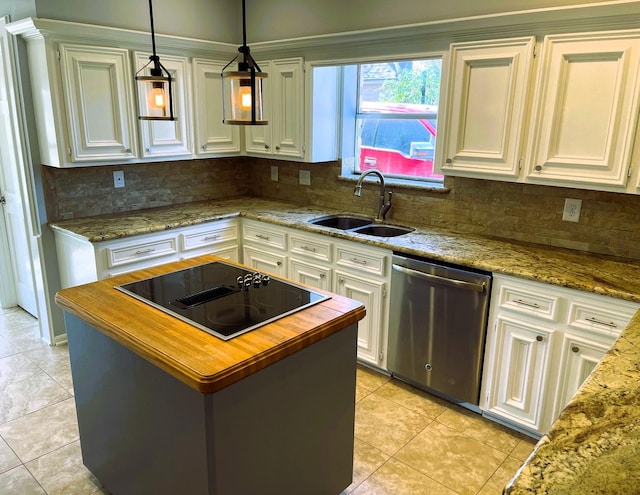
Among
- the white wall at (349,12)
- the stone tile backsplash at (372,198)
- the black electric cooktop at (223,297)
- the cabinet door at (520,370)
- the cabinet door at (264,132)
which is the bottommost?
the cabinet door at (520,370)

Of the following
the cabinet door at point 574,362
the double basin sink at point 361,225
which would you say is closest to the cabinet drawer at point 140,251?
the double basin sink at point 361,225

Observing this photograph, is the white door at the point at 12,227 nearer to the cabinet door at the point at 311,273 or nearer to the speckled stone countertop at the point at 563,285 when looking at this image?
the speckled stone countertop at the point at 563,285

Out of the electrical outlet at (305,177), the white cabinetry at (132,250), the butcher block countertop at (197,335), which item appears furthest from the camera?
the electrical outlet at (305,177)

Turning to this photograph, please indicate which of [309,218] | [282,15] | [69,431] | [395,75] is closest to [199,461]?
[69,431]

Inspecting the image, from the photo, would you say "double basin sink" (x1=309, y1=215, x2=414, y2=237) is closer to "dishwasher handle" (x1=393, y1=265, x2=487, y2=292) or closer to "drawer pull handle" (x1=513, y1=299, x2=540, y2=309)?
"dishwasher handle" (x1=393, y1=265, x2=487, y2=292)

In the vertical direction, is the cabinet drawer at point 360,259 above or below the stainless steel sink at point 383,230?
below

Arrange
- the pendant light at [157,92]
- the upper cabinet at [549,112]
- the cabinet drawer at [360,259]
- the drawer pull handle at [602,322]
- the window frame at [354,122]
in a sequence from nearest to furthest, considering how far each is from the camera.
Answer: the pendant light at [157,92]
the drawer pull handle at [602,322]
the upper cabinet at [549,112]
the cabinet drawer at [360,259]
the window frame at [354,122]

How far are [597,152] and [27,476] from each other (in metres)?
3.11

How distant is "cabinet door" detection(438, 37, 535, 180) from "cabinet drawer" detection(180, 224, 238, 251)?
68.7 inches

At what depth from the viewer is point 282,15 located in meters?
3.76

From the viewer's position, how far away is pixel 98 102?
315cm

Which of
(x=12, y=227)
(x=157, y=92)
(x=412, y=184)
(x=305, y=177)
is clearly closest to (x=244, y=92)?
(x=157, y=92)

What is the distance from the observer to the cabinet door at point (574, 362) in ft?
7.33

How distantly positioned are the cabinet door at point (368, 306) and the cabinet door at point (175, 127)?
1.56 metres
